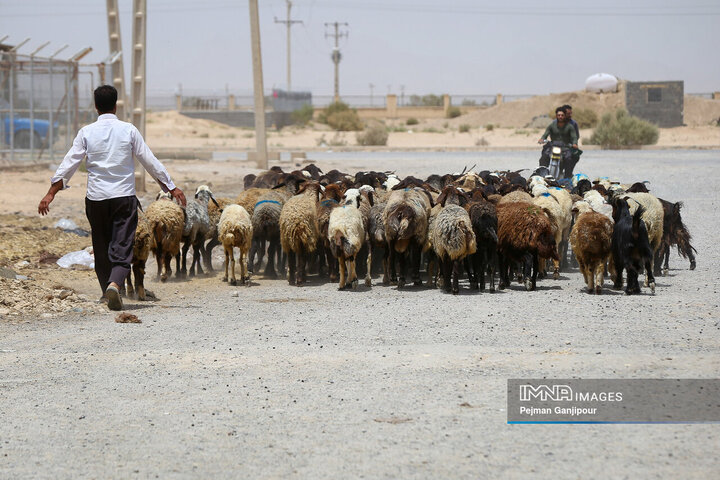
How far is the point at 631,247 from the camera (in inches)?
384

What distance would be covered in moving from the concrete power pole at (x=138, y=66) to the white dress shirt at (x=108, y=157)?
11.8 metres

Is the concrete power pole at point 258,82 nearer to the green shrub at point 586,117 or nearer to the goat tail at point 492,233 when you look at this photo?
the goat tail at point 492,233

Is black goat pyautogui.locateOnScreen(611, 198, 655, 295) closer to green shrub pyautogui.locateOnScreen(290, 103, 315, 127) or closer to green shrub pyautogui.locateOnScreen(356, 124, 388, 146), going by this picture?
green shrub pyautogui.locateOnScreen(356, 124, 388, 146)

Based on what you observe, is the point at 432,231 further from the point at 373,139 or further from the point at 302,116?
the point at 302,116

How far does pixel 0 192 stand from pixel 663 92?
52737 millimetres

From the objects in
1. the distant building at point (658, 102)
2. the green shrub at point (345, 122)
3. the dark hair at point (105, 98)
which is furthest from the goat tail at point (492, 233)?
the green shrub at point (345, 122)

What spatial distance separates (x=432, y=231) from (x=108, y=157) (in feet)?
12.4

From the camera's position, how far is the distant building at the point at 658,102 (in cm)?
6297

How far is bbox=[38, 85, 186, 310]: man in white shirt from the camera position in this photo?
9.08m

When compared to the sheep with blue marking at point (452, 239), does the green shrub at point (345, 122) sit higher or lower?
higher

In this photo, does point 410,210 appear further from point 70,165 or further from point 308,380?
point 308,380

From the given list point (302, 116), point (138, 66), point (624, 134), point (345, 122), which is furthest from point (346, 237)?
point (302, 116)

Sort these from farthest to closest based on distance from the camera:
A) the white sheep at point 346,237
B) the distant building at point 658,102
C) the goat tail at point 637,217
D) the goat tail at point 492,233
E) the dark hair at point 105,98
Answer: the distant building at point 658,102 → the white sheep at point 346,237 → the goat tail at point 492,233 → the goat tail at point 637,217 → the dark hair at point 105,98

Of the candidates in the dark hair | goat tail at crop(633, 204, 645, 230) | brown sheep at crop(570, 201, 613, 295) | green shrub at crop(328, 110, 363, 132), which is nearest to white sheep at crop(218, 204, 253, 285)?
the dark hair
